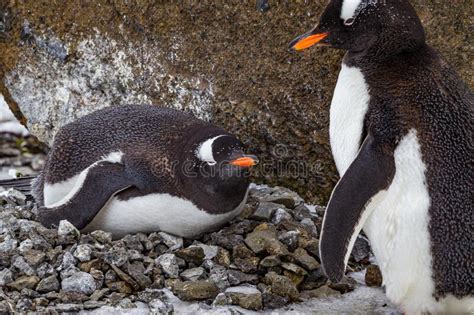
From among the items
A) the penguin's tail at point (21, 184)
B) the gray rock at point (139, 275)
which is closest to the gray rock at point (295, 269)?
the gray rock at point (139, 275)

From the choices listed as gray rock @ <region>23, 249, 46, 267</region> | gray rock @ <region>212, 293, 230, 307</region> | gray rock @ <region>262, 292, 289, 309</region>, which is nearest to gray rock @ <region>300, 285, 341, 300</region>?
gray rock @ <region>262, 292, 289, 309</region>

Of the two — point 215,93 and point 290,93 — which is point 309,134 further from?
point 215,93

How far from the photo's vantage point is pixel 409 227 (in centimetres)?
302

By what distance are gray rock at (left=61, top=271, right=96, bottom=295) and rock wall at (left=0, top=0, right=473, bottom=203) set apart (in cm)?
136

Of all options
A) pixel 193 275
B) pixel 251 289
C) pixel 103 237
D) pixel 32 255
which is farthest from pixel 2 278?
pixel 251 289

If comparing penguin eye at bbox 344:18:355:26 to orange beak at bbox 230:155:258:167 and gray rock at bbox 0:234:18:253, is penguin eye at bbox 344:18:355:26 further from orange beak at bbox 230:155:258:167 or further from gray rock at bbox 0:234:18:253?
gray rock at bbox 0:234:18:253

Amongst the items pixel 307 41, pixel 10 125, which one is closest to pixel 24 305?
pixel 307 41

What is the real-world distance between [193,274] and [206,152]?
0.57 metres

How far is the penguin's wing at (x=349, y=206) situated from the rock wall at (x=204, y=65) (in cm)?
107

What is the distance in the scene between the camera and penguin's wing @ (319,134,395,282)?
9.82 ft

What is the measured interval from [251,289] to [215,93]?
132cm

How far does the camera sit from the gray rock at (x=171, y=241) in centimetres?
364

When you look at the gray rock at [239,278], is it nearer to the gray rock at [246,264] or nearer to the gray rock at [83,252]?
the gray rock at [246,264]

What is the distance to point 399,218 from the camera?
3.03m
